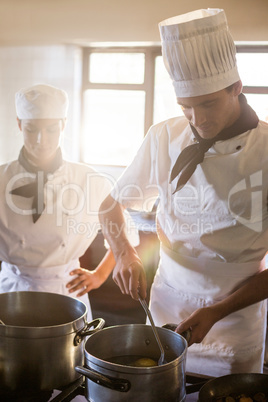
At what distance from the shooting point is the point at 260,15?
5.19m

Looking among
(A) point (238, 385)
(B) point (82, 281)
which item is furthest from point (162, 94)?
(A) point (238, 385)

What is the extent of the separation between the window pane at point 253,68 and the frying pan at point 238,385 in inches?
192

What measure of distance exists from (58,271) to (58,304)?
819mm

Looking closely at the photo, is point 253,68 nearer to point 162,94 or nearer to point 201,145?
point 162,94

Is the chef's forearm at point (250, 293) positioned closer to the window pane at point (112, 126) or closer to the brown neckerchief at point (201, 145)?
the brown neckerchief at point (201, 145)

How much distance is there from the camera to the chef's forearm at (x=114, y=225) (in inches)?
63.0

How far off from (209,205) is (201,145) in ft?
0.65

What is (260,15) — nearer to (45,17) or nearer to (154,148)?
(45,17)

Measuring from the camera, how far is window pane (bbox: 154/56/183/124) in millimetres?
5868

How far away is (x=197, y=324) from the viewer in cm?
121

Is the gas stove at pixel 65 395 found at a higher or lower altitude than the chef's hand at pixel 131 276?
lower

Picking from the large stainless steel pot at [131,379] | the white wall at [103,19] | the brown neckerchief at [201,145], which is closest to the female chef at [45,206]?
the brown neckerchief at [201,145]

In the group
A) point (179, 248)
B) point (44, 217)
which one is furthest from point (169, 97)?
point (179, 248)

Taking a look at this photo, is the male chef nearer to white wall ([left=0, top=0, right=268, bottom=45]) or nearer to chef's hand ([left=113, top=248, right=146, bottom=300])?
chef's hand ([left=113, top=248, right=146, bottom=300])
